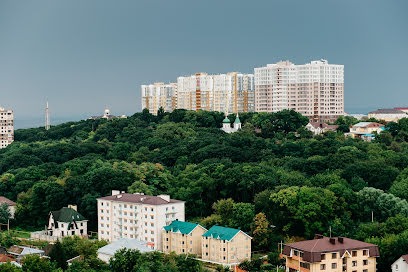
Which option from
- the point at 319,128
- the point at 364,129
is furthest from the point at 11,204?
the point at 364,129

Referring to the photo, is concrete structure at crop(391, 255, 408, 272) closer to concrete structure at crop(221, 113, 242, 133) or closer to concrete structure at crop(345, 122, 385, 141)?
concrete structure at crop(345, 122, 385, 141)

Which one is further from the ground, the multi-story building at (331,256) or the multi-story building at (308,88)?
the multi-story building at (308,88)

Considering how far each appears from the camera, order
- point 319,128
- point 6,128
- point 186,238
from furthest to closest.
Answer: point 6,128 → point 319,128 → point 186,238

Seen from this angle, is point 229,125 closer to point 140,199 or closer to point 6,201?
point 6,201

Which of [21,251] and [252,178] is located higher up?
[252,178]

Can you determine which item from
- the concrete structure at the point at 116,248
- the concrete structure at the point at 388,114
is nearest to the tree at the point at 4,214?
the concrete structure at the point at 116,248

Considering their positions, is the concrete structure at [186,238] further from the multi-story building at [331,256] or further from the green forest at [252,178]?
the multi-story building at [331,256]

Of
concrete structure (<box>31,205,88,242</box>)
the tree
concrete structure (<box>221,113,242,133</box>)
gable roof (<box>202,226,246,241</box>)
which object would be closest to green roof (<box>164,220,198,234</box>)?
gable roof (<box>202,226,246,241</box>)

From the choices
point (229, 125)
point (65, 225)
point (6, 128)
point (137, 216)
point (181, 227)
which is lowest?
point (65, 225)
